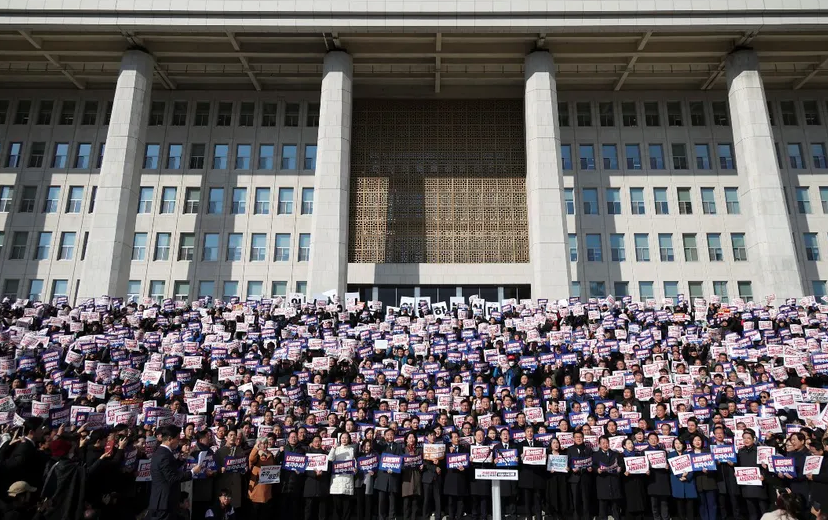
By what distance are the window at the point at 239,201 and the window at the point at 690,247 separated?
26650mm

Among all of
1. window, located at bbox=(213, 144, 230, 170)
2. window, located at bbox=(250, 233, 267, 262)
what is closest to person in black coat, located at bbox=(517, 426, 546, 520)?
window, located at bbox=(250, 233, 267, 262)

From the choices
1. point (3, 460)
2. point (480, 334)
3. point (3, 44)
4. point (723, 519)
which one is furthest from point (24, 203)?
point (723, 519)

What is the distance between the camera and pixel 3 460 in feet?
27.3

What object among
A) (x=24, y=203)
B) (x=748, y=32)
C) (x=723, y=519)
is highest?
(x=748, y=32)

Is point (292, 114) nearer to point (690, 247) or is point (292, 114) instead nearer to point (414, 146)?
point (414, 146)

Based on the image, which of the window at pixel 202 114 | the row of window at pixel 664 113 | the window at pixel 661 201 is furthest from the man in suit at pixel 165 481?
the row of window at pixel 664 113

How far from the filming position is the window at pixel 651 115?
4062 cm

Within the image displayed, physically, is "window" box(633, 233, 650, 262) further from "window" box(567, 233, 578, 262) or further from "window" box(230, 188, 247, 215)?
"window" box(230, 188, 247, 215)

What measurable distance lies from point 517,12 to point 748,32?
1227 centimetres

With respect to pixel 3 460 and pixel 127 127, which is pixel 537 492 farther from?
pixel 127 127

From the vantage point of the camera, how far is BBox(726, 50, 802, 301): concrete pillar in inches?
1246

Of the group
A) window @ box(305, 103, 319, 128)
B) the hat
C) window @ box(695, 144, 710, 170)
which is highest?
window @ box(305, 103, 319, 128)

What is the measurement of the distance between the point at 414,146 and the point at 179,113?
1519 cm

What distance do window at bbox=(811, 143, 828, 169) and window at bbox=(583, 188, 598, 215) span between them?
13775 millimetres
